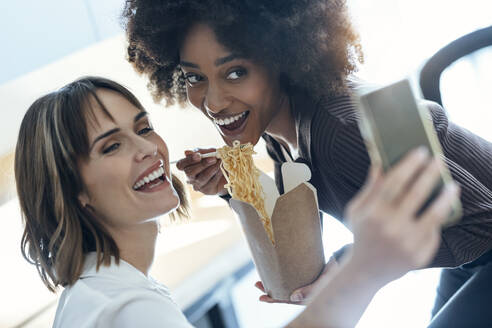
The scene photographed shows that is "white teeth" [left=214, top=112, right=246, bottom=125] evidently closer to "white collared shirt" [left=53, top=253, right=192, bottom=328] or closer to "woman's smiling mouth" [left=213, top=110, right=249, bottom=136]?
"woman's smiling mouth" [left=213, top=110, right=249, bottom=136]

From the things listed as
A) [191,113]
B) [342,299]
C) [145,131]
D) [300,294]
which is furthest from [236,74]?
[191,113]

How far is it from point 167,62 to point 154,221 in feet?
1.47

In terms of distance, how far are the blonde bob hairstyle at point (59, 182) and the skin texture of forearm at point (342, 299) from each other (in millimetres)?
516

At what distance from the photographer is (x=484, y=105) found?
190 centimetres

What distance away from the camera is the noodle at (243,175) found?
1.22 m

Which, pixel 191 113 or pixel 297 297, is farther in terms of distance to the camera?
pixel 191 113

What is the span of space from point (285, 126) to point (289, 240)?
1.23ft

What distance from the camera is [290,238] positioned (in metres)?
1.11

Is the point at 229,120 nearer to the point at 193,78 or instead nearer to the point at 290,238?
the point at 193,78

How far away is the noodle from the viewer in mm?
1221

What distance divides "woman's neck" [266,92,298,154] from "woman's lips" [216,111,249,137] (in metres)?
0.11

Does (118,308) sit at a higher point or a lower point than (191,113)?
lower

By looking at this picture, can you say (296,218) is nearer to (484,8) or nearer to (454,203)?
(454,203)

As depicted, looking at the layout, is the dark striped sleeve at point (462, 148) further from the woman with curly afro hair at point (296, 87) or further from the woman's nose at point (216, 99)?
the woman's nose at point (216, 99)
